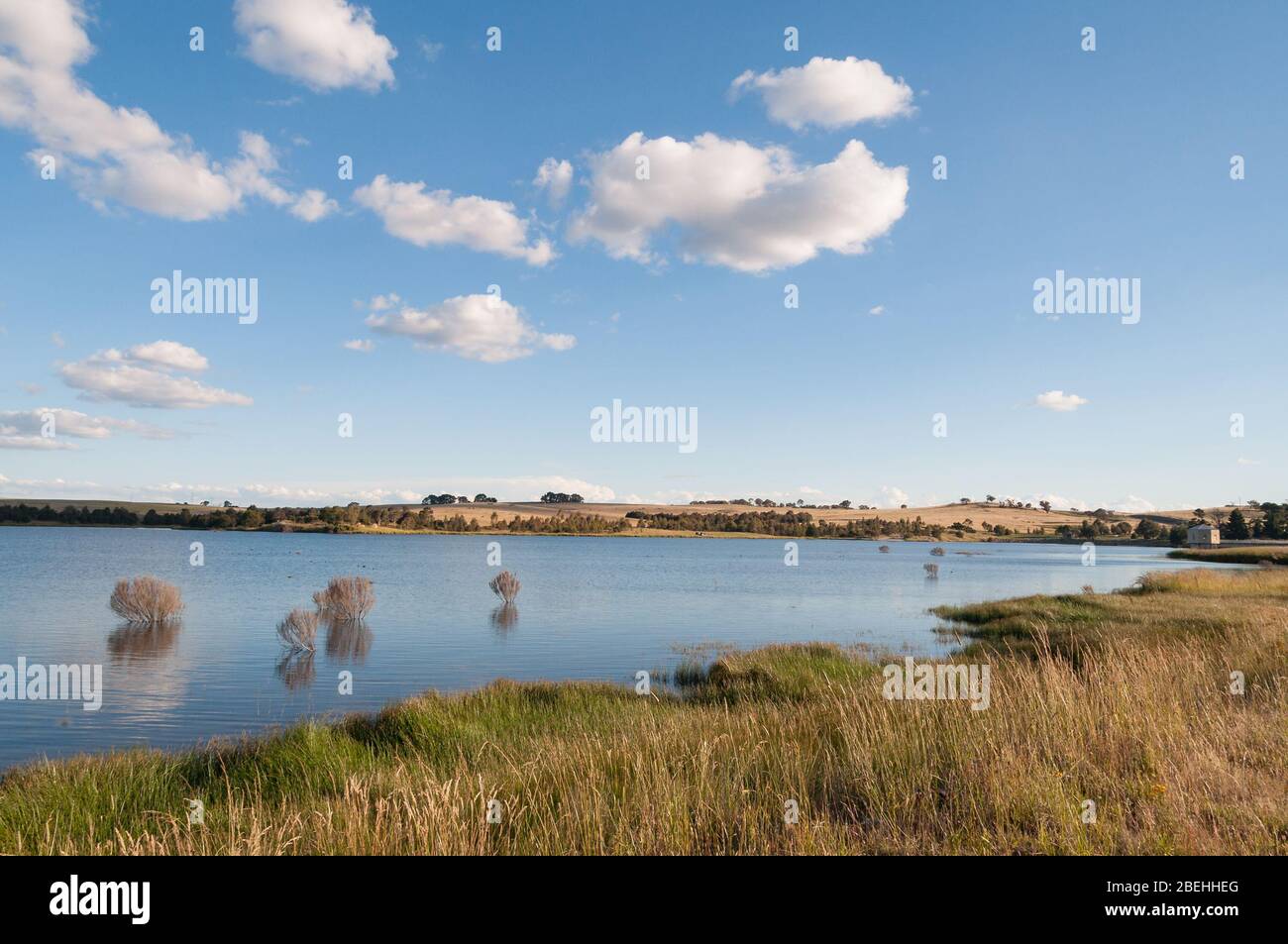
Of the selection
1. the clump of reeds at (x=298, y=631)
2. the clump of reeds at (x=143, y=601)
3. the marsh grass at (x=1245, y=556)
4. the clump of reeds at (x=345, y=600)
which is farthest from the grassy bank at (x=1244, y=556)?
the clump of reeds at (x=143, y=601)

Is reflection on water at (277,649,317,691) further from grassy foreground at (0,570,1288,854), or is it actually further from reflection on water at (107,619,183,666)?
grassy foreground at (0,570,1288,854)

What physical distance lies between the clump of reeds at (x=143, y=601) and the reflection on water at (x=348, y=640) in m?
7.16

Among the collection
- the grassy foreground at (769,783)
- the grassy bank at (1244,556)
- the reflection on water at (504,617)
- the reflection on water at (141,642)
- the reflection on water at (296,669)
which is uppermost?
the grassy foreground at (769,783)

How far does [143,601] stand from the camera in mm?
33219

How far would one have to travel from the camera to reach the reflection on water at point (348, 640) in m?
28.0

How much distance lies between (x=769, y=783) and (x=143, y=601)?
115 ft

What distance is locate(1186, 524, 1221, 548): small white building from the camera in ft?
402

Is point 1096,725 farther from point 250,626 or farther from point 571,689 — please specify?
point 250,626

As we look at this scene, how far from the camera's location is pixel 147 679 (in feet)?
75.2

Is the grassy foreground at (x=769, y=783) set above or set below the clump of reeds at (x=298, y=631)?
above

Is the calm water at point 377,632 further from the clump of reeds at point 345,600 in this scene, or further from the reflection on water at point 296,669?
the clump of reeds at point 345,600

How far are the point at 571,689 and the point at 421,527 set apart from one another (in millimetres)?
173309

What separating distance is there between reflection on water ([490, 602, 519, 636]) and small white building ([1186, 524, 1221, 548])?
127 m
